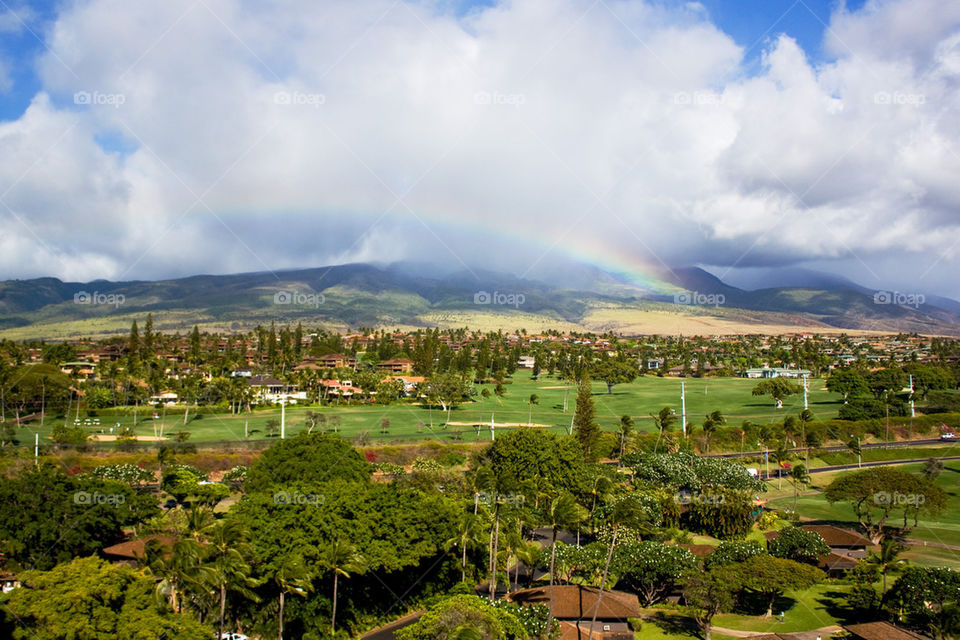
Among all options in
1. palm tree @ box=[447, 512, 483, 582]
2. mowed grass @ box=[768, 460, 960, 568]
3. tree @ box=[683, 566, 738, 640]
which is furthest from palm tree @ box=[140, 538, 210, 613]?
mowed grass @ box=[768, 460, 960, 568]

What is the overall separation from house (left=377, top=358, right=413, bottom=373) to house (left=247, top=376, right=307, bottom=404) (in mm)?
33095

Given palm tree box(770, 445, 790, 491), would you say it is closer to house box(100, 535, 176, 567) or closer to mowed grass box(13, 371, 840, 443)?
mowed grass box(13, 371, 840, 443)

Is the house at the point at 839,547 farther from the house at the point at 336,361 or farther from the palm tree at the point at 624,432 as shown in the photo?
the house at the point at 336,361

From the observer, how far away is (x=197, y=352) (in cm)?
13875

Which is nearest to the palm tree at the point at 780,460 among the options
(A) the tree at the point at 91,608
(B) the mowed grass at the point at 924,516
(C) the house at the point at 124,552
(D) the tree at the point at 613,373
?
(B) the mowed grass at the point at 924,516

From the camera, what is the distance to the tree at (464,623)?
923 inches

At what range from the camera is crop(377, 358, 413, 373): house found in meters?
145

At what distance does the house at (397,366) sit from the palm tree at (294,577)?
378 ft

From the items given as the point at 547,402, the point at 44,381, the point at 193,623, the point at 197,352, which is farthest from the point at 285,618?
the point at 197,352

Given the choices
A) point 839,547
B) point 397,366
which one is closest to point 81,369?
point 397,366

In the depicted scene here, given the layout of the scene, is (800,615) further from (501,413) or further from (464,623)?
(501,413)

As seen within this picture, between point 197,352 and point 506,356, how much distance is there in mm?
72181

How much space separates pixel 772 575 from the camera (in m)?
31.3

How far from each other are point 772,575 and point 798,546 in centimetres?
577
